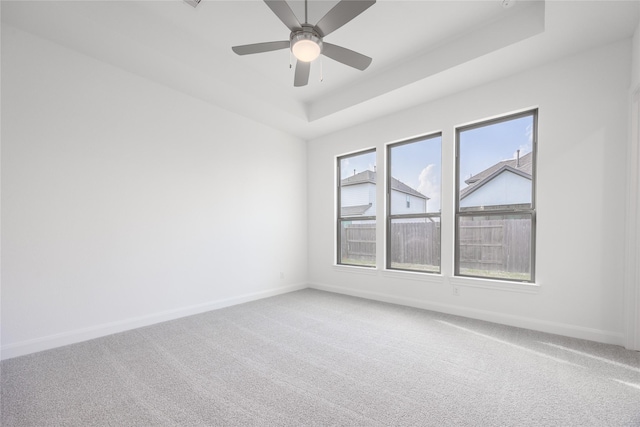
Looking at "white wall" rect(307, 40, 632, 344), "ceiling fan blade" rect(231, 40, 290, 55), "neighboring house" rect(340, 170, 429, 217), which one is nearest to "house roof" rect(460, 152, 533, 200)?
"white wall" rect(307, 40, 632, 344)

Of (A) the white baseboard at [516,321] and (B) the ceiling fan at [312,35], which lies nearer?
(B) the ceiling fan at [312,35]

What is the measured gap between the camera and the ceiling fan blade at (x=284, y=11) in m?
1.99

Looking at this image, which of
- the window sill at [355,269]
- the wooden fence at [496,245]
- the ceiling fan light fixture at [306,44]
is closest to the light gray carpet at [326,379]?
the wooden fence at [496,245]

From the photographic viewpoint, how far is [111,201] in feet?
10.4

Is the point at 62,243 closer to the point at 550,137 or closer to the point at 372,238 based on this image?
the point at 372,238

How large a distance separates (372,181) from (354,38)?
89.2 inches

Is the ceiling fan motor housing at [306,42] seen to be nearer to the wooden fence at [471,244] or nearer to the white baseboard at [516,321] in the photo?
the wooden fence at [471,244]

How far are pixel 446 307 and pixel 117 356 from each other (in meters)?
3.74

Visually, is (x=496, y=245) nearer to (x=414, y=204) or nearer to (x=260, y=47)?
(x=414, y=204)

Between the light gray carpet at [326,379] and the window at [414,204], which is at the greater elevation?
the window at [414,204]

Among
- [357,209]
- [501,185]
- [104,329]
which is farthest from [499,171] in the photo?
[104,329]

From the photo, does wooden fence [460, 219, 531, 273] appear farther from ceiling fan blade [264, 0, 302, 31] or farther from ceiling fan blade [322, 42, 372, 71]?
ceiling fan blade [264, 0, 302, 31]

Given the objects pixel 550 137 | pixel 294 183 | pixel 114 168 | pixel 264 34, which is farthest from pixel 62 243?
pixel 550 137

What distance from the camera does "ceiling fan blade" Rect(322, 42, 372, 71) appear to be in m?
2.48
